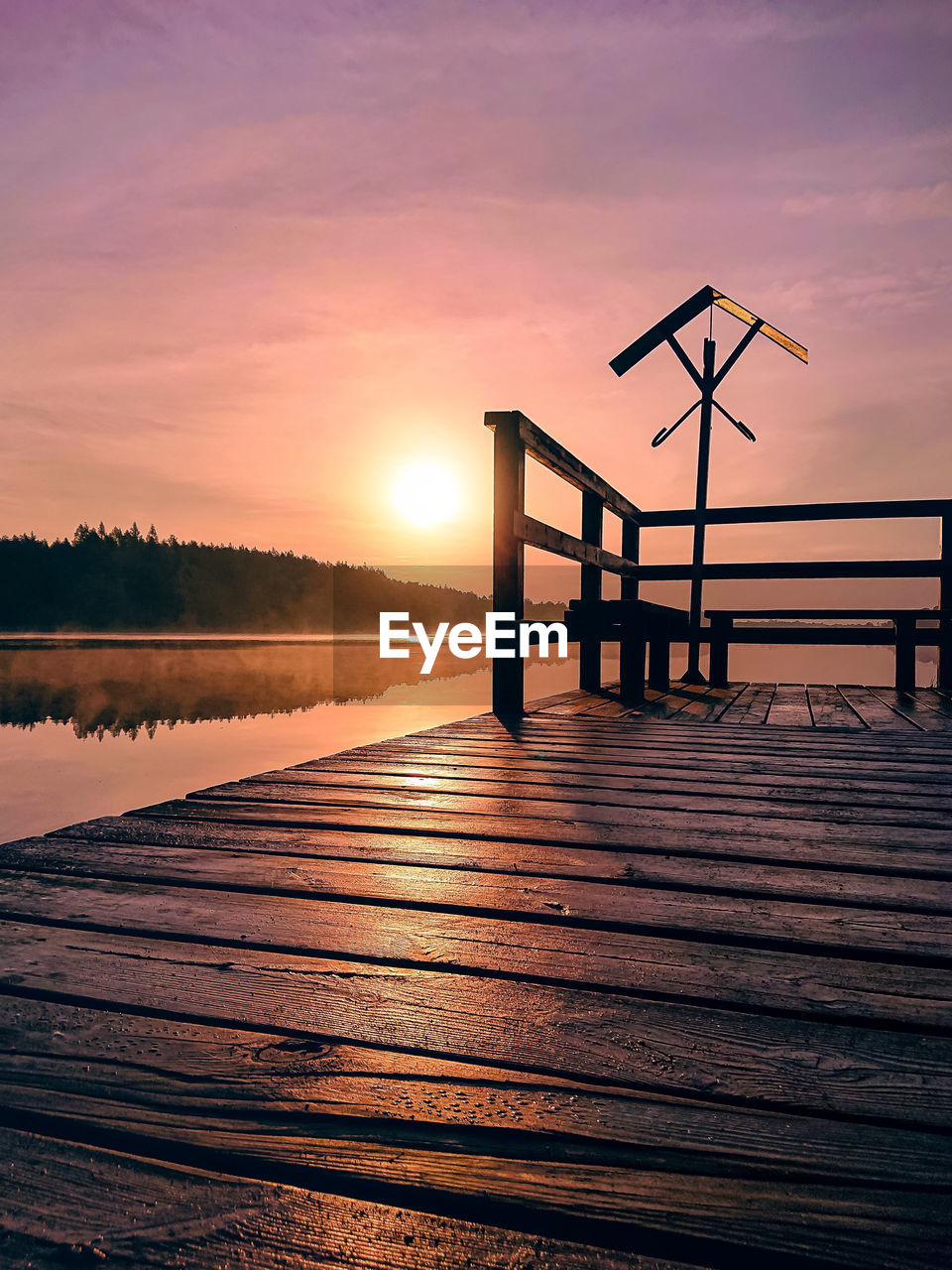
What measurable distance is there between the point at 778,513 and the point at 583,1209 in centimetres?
617

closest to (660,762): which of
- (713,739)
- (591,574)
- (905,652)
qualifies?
(713,739)

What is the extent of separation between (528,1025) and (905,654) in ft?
17.6

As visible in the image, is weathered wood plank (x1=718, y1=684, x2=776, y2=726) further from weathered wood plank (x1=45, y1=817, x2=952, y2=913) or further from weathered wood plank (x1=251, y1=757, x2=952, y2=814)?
weathered wood plank (x1=45, y1=817, x2=952, y2=913)

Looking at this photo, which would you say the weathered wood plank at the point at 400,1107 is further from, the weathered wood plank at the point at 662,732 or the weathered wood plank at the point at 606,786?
the weathered wood plank at the point at 662,732

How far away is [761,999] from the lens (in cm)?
109

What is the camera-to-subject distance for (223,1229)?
0.68 meters

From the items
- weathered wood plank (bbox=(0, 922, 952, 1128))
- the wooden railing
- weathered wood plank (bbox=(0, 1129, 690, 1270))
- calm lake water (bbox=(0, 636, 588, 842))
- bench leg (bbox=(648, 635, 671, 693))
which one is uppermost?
the wooden railing

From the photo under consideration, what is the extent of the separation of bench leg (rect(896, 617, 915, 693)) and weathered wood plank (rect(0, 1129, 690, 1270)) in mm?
5409

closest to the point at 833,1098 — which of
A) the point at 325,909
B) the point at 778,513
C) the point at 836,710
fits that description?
the point at 325,909

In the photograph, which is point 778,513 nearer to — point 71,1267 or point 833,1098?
point 833,1098

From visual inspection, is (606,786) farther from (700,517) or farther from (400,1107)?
(700,517)

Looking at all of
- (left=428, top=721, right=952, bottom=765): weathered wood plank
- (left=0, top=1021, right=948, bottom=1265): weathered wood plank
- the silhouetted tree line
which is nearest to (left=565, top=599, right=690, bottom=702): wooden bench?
(left=428, top=721, right=952, bottom=765): weathered wood plank

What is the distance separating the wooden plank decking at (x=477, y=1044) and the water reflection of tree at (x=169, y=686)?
884 centimetres

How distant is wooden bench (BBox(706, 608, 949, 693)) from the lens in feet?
17.3
